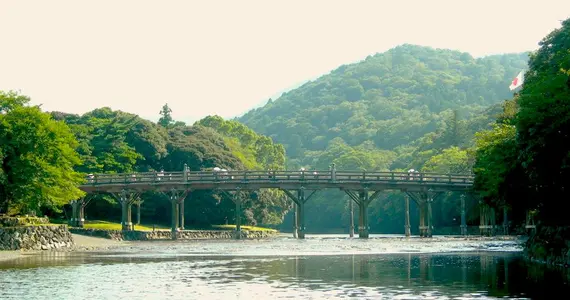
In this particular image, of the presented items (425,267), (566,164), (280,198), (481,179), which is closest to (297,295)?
(425,267)

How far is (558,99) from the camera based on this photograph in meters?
37.0

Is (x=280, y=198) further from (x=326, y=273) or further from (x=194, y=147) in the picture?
(x=326, y=273)

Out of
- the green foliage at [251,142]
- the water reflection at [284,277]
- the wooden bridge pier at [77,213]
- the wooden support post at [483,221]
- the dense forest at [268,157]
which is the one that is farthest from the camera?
the green foliage at [251,142]

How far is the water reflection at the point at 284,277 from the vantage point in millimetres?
25750

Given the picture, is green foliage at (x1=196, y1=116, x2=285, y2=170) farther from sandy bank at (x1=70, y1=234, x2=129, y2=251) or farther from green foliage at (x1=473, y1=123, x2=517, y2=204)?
green foliage at (x1=473, y1=123, x2=517, y2=204)

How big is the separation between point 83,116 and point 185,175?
2699cm

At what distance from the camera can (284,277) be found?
3123 cm

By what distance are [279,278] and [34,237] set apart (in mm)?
25839

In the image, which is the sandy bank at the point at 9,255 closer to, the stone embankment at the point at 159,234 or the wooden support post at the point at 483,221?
the stone embankment at the point at 159,234

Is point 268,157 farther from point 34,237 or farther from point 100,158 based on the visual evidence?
point 34,237

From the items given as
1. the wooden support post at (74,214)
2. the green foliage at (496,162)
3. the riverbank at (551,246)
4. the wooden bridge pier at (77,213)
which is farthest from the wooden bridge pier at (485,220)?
the riverbank at (551,246)

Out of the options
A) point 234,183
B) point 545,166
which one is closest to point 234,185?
point 234,183

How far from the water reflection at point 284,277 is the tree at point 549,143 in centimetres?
311

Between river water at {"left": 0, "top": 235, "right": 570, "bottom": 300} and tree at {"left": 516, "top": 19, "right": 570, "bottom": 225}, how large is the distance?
3043 millimetres
